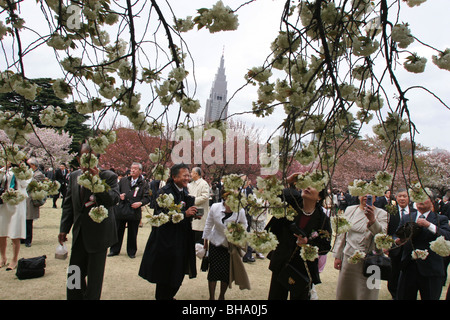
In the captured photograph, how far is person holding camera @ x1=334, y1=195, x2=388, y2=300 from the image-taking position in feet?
11.2

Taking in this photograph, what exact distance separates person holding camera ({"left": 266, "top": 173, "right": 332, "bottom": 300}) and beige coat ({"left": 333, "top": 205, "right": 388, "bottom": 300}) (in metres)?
0.75

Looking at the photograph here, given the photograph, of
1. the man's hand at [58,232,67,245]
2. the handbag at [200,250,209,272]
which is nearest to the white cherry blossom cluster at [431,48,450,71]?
the handbag at [200,250,209,272]

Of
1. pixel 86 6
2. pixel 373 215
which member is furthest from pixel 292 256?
pixel 86 6

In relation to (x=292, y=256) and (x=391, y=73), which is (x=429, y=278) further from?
(x=391, y=73)

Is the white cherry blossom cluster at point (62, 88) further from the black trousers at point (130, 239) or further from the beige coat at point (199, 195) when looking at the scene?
the black trousers at point (130, 239)

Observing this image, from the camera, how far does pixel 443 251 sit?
1.73 m

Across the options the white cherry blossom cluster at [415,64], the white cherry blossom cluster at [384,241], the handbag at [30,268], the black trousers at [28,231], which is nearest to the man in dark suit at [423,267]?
the white cherry blossom cluster at [384,241]

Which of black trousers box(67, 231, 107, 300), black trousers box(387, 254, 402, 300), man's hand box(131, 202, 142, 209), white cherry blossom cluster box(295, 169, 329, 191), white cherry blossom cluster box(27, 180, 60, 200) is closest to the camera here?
white cherry blossom cluster box(295, 169, 329, 191)

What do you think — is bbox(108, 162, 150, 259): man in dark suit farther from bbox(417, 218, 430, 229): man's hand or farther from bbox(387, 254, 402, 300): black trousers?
bbox(417, 218, 430, 229): man's hand

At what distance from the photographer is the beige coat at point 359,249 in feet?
11.3

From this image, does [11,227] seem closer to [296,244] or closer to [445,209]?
[296,244]

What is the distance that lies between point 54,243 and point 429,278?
6518mm

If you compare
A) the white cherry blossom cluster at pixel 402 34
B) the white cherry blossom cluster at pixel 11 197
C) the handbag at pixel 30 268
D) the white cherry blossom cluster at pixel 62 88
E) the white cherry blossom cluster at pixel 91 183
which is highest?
the white cherry blossom cluster at pixel 402 34

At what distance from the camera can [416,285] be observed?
135 inches
